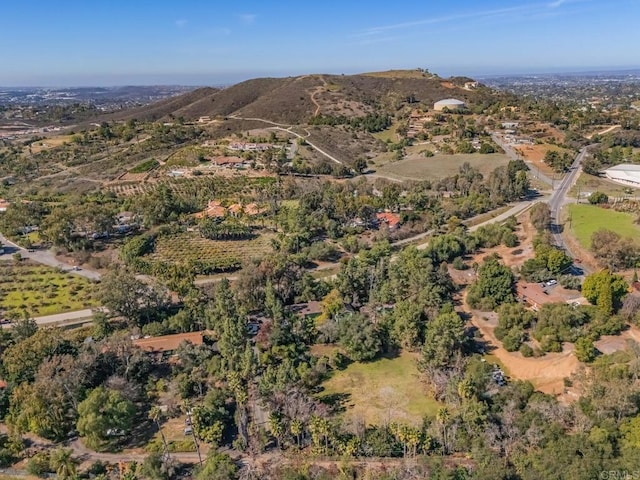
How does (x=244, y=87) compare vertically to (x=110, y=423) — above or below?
above

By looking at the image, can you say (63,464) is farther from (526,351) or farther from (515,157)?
(515,157)

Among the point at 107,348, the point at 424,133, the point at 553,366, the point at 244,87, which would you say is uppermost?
the point at 244,87

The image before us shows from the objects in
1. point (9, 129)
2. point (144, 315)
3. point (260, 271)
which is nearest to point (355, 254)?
point (260, 271)

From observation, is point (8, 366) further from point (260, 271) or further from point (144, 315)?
point (260, 271)

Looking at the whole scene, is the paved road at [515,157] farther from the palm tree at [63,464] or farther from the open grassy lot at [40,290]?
the palm tree at [63,464]

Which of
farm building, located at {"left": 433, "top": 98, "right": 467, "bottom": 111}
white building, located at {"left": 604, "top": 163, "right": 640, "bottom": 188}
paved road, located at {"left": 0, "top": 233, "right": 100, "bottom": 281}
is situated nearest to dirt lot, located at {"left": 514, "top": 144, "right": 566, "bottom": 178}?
white building, located at {"left": 604, "top": 163, "right": 640, "bottom": 188}

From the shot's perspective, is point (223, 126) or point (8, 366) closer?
point (8, 366)

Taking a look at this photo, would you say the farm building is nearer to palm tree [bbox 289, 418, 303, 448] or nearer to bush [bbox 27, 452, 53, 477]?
palm tree [bbox 289, 418, 303, 448]
